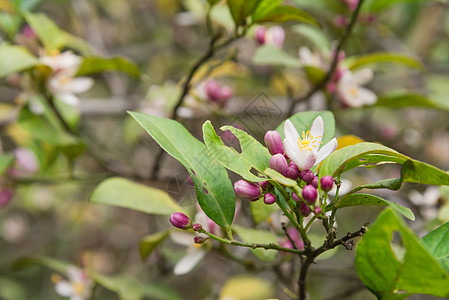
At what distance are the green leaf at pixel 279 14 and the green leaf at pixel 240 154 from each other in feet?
1.45

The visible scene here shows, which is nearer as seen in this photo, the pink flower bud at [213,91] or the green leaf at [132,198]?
the green leaf at [132,198]

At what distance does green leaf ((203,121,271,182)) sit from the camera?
689mm

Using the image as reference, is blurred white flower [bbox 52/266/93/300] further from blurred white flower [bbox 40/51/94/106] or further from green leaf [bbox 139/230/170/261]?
blurred white flower [bbox 40/51/94/106]

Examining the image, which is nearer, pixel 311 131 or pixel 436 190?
pixel 311 131

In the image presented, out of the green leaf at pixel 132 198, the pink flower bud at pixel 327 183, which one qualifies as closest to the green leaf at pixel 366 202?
the pink flower bud at pixel 327 183

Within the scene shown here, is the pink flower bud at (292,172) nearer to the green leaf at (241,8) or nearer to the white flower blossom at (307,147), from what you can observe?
the white flower blossom at (307,147)

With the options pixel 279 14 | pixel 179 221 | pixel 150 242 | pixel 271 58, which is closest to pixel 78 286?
pixel 150 242

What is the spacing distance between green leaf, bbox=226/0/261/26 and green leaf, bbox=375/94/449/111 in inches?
22.6

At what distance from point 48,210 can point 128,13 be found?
4.97ft

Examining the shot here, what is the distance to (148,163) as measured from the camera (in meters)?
2.75

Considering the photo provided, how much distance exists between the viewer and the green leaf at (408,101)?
1.33 metres

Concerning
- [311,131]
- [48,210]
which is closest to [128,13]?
[48,210]

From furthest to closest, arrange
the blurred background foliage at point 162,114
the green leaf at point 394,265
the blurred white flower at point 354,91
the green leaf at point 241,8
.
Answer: the blurred background foliage at point 162,114
the blurred white flower at point 354,91
the green leaf at point 241,8
the green leaf at point 394,265

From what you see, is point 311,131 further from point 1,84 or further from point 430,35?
point 430,35
